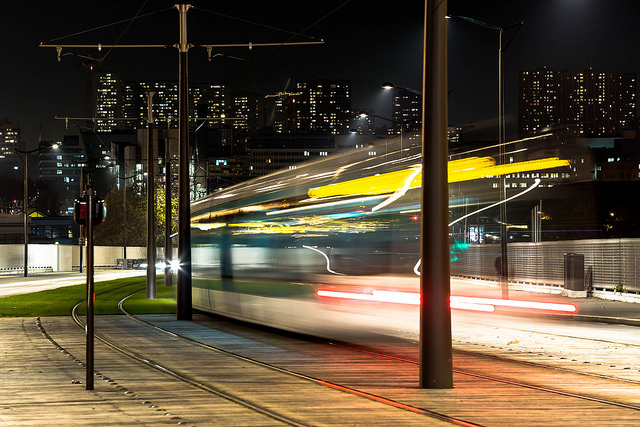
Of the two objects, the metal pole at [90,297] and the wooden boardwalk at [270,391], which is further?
the metal pole at [90,297]

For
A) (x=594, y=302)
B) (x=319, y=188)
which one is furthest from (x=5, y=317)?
(x=594, y=302)

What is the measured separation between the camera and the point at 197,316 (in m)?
28.9

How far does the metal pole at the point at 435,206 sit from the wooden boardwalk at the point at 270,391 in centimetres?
62

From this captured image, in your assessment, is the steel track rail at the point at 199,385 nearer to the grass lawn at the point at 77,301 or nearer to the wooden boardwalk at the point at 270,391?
the wooden boardwalk at the point at 270,391

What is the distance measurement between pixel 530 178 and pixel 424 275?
3013 millimetres

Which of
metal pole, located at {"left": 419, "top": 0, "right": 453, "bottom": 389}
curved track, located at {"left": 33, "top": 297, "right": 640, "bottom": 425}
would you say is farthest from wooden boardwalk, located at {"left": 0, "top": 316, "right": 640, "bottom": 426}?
metal pole, located at {"left": 419, "top": 0, "right": 453, "bottom": 389}

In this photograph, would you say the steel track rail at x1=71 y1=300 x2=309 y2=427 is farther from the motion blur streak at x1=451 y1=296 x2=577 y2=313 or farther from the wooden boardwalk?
the motion blur streak at x1=451 y1=296 x2=577 y2=313

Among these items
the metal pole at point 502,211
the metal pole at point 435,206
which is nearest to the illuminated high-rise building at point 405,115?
the metal pole at point 502,211

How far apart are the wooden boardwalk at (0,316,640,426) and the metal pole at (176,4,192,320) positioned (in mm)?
6982

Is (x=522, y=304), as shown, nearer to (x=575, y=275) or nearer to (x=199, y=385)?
(x=199, y=385)

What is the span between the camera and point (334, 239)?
53.3 ft

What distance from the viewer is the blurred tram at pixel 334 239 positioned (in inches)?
584

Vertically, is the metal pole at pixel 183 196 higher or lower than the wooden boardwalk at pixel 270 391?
higher

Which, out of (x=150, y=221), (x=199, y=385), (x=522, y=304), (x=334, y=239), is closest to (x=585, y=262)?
(x=150, y=221)
